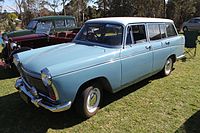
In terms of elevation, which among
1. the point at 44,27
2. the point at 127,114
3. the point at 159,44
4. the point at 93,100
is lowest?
the point at 127,114

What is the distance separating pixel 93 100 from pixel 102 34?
4.84 ft

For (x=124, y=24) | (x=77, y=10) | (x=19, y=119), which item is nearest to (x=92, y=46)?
(x=124, y=24)

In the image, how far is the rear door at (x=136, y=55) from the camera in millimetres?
4691

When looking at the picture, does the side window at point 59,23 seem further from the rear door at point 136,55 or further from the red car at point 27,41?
the rear door at point 136,55

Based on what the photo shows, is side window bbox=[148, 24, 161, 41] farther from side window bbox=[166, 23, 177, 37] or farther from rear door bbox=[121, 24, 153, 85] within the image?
side window bbox=[166, 23, 177, 37]

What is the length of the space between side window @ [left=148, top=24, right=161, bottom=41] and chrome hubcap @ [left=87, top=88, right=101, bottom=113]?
2115 mm

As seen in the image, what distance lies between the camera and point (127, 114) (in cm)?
441

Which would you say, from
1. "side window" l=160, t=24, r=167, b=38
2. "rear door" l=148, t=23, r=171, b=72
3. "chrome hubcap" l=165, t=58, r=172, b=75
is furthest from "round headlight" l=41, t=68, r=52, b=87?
"chrome hubcap" l=165, t=58, r=172, b=75

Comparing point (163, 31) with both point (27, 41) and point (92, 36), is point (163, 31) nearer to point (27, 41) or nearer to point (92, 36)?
point (92, 36)

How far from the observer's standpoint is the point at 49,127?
3.96 meters

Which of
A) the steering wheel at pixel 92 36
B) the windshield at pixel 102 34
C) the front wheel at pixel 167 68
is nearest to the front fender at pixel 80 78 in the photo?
the windshield at pixel 102 34

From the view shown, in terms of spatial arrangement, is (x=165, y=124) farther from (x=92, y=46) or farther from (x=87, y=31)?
(x=87, y=31)

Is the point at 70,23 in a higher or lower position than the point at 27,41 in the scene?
higher

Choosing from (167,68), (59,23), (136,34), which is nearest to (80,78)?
(136,34)
